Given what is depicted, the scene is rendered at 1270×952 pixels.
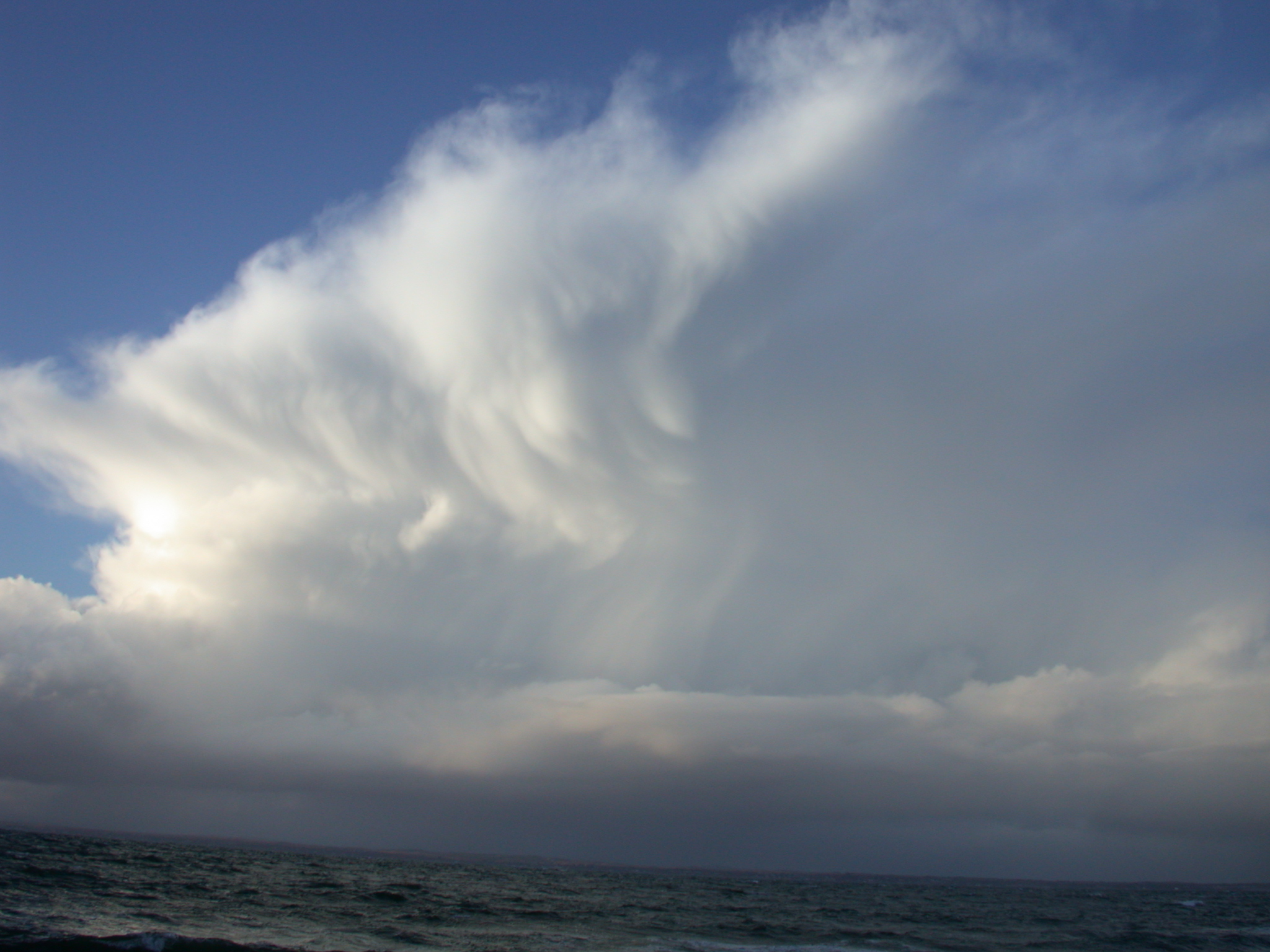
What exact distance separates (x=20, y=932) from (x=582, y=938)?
112 feet

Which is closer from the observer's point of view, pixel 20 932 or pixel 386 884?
pixel 20 932

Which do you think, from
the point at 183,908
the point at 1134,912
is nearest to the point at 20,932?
the point at 183,908

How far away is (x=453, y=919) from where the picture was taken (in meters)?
65.6

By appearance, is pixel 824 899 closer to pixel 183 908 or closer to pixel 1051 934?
pixel 1051 934

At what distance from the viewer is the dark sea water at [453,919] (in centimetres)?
4491

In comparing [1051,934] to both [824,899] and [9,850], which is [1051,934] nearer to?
[824,899]

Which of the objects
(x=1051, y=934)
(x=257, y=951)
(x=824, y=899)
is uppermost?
(x=257, y=951)

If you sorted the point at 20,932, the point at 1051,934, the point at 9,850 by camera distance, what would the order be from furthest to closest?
the point at 9,850 → the point at 1051,934 → the point at 20,932

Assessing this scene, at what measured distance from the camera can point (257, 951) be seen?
38406mm

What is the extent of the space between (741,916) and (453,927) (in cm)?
4368

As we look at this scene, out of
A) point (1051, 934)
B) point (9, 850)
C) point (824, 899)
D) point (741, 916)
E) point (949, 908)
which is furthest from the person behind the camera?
point (824, 899)

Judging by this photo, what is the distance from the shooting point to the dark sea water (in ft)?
147

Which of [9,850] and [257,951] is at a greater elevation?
[257,951]

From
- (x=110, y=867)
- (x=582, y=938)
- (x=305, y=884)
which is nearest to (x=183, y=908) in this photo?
(x=582, y=938)
